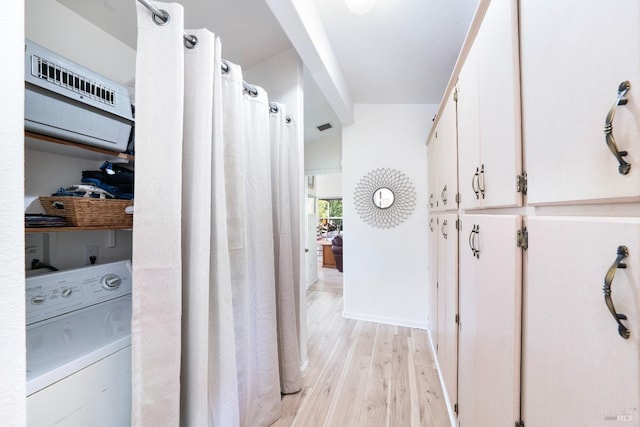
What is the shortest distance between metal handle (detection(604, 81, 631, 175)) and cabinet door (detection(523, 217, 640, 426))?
9 cm

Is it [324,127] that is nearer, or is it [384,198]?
[384,198]

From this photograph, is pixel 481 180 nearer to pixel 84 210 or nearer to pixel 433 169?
pixel 433 169

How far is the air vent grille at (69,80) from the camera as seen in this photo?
0.93m

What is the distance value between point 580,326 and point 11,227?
113 cm

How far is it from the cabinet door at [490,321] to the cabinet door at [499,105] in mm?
108

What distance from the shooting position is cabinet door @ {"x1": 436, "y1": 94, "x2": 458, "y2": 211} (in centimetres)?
145

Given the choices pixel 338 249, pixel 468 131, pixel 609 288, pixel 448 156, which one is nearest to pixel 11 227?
pixel 609 288

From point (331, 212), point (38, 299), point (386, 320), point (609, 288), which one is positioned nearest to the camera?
point (609, 288)

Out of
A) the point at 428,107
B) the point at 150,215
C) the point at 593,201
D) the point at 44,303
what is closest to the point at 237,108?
the point at 150,215

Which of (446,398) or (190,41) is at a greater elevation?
(190,41)

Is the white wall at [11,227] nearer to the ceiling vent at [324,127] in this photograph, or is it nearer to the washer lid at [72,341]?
the washer lid at [72,341]

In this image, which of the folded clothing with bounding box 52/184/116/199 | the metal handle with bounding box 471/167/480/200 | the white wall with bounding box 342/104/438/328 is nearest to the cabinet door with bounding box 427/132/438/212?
the white wall with bounding box 342/104/438/328

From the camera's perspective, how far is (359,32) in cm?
190

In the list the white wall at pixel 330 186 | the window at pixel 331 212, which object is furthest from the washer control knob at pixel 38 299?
the window at pixel 331 212
